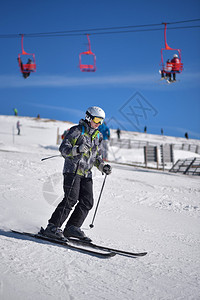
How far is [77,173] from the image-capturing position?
136 inches

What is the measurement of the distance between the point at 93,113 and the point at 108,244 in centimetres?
Answer: 163

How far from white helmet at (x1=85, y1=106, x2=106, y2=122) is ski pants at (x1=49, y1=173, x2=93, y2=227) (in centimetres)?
75

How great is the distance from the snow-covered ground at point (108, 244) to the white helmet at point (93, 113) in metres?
1.58

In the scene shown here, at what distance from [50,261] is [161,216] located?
3.21m

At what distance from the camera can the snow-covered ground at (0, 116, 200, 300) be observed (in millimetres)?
2223

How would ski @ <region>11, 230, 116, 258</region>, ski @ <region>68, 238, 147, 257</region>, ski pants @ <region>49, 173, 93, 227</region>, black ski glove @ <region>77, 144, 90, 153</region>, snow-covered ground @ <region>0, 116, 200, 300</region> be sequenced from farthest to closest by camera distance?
ski pants @ <region>49, 173, 93, 227</region> < black ski glove @ <region>77, 144, 90, 153</region> < ski @ <region>68, 238, 147, 257</region> < ski @ <region>11, 230, 116, 258</region> < snow-covered ground @ <region>0, 116, 200, 300</region>

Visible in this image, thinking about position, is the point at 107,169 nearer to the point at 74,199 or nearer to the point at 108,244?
the point at 74,199

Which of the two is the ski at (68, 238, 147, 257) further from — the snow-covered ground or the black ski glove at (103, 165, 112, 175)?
the black ski glove at (103, 165, 112, 175)

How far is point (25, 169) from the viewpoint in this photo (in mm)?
Result: 8156

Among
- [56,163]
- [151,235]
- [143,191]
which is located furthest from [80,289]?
[56,163]

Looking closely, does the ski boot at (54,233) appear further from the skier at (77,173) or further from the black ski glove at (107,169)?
the black ski glove at (107,169)

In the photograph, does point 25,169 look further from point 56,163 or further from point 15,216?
point 15,216

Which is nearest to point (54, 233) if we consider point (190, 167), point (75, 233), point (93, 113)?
point (75, 233)

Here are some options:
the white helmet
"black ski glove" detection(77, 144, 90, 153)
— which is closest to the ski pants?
"black ski glove" detection(77, 144, 90, 153)
